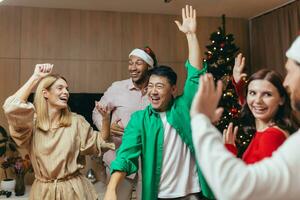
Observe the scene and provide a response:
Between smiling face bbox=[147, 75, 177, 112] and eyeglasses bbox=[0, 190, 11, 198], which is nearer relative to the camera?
smiling face bbox=[147, 75, 177, 112]

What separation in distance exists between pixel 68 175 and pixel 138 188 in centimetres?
69

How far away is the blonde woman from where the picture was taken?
2.05 m

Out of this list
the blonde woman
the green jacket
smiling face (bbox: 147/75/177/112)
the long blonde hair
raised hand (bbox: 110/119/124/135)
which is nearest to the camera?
the green jacket

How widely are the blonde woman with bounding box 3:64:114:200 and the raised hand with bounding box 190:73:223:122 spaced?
4.52 feet

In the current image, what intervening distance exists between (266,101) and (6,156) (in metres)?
3.45

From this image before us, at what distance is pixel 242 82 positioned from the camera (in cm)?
196

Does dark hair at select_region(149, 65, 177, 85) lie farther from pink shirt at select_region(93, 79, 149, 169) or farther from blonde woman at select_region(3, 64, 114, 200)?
pink shirt at select_region(93, 79, 149, 169)

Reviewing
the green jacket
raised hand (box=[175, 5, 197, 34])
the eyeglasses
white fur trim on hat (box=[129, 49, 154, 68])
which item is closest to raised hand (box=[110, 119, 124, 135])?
white fur trim on hat (box=[129, 49, 154, 68])

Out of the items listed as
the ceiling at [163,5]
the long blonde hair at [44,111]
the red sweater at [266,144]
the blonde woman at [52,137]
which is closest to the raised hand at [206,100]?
the red sweater at [266,144]

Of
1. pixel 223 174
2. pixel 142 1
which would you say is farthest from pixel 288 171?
pixel 142 1

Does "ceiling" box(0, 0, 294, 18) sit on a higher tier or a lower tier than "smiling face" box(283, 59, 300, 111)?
higher

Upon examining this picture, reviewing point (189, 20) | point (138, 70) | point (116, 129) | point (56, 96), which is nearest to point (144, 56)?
point (138, 70)

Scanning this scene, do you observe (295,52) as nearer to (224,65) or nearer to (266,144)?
(266,144)

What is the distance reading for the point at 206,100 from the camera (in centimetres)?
92
